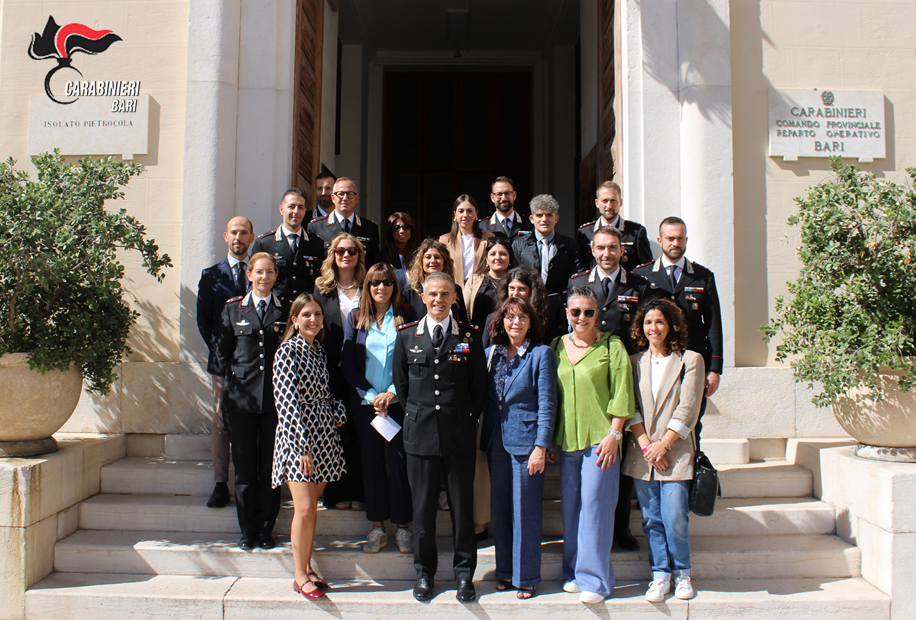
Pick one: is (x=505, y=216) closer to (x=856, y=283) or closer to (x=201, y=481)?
(x=856, y=283)

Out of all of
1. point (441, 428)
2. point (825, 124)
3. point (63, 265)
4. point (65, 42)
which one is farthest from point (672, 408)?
point (65, 42)

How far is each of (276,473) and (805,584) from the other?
3260 mm

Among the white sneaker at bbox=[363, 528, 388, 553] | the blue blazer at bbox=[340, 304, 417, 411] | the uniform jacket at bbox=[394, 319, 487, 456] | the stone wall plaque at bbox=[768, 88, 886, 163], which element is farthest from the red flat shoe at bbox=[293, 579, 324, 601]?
the stone wall plaque at bbox=[768, 88, 886, 163]

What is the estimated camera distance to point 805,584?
400cm

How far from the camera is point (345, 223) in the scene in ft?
16.8

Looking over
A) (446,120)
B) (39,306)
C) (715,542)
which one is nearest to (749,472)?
(715,542)

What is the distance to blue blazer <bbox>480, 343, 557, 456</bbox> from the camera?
12.0 ft

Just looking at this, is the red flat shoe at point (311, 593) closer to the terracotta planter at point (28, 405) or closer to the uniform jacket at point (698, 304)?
the terracotta planter at point (28, 405)

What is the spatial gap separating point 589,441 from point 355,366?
1485 mm

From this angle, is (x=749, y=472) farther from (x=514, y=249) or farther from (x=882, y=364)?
(x=514, y=249)

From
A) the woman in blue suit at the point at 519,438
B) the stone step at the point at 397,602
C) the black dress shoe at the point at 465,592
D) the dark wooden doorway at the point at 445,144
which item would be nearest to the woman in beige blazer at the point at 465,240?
the woman in blue suit at the point at 519,438

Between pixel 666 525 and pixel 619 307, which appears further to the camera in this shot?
pixel 619 307

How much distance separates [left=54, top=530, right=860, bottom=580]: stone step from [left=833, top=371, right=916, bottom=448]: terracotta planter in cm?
72

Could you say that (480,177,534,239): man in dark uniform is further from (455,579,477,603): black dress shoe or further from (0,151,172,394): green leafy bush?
(455,579,477,603): black dress shoe
